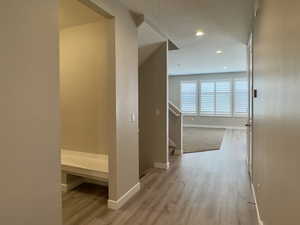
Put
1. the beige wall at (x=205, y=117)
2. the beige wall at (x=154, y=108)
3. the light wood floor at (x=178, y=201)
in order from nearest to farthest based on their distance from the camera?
the light wood floor at (x=178, y=201), the beige wall at (x=154, y=108), the beige wall at (x=205, y=117)

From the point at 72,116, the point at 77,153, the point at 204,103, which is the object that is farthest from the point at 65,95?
the point at 204,103

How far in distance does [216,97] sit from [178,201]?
821 centimetres

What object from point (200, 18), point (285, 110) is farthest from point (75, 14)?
point (285, 110)

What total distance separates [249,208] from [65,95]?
10.8 feet

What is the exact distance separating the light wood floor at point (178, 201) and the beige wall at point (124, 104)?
0.30m

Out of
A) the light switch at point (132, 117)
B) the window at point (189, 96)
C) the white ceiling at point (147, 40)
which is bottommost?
the light switch at point (132, 117)

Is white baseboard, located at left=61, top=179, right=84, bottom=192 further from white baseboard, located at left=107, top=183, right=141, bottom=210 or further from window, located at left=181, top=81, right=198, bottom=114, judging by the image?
window, located at left=181, top=81, right=198, bottom=114

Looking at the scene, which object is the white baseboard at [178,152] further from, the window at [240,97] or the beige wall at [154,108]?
the window at [240,97]

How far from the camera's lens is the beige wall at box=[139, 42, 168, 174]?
4098 millimetres

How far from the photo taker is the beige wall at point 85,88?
3.01 m

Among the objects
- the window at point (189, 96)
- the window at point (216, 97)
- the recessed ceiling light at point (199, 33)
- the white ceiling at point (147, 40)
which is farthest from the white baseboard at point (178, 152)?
the window at point (189, 96)

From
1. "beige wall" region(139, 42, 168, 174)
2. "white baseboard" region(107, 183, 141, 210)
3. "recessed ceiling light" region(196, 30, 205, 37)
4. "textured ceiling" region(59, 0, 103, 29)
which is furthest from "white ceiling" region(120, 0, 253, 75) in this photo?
"white baseboard" region(107, 183, 141, 210)

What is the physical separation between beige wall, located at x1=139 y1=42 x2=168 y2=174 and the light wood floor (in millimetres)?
474

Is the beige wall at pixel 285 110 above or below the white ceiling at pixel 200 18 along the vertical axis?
below
